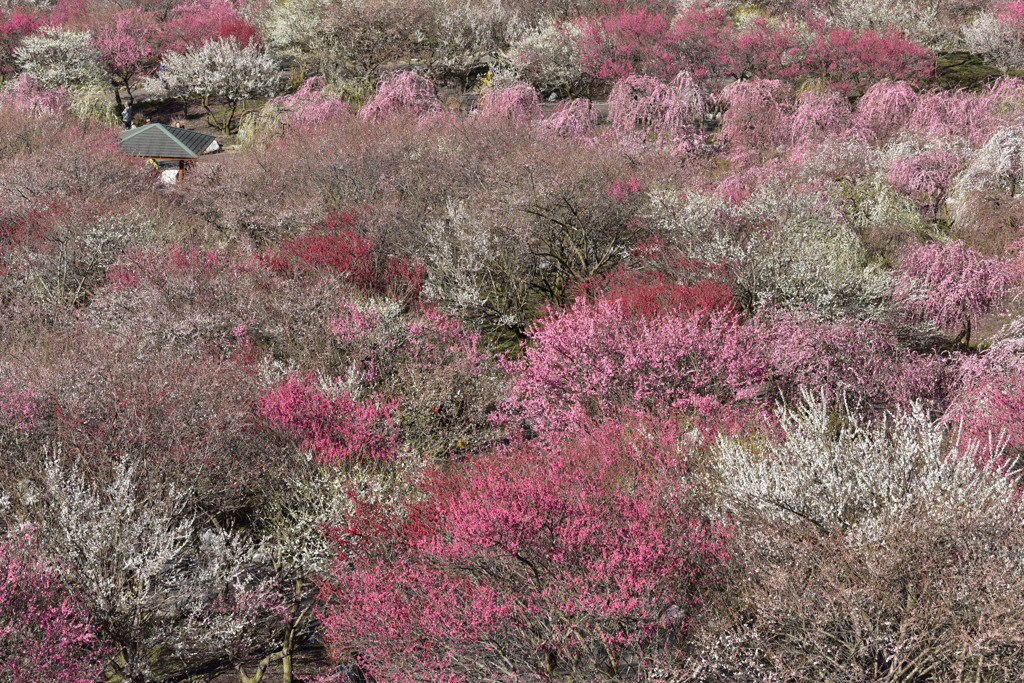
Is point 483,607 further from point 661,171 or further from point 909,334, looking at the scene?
point 661,171

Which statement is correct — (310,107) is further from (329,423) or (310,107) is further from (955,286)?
(329,423)

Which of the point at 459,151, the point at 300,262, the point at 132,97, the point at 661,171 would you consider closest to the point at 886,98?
the point at 661,171

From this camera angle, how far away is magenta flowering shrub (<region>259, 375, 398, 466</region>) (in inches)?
461

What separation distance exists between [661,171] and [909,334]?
7.71 metres

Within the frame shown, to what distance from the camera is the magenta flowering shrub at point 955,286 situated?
55.6 feet

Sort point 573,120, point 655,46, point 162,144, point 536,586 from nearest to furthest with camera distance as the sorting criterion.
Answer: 1. point 536,586
2. point 573,120
3. point 162,144
4. point 655,46

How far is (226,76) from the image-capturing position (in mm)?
37125

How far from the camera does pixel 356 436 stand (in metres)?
11.7

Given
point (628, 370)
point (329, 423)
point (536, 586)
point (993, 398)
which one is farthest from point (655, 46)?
point (536, 586)

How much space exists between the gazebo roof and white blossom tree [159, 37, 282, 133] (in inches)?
322

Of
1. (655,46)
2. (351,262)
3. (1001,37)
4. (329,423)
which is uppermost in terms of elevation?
(329,423)

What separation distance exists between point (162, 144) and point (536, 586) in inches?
945

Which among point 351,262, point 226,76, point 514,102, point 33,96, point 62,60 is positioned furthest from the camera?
point 62,60

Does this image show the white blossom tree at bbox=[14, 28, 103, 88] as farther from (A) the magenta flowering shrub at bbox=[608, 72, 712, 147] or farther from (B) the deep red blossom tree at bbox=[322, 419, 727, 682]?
(B) the deep red blossom tree at bbox=[322, 419, 727, 682]
